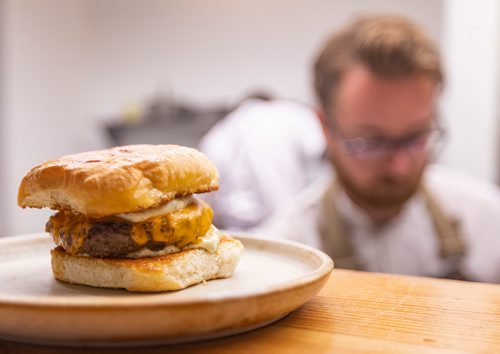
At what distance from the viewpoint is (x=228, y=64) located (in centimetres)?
521

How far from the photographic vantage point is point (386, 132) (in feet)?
6.99

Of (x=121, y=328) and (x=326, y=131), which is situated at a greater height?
(x=121, y=328)

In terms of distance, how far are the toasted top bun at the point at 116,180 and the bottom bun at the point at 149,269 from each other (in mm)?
71

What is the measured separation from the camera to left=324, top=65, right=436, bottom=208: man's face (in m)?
2.13

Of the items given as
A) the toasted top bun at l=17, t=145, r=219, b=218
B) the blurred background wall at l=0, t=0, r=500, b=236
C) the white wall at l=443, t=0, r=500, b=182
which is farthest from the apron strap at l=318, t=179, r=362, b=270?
the blurred background wall at l=0, t=0, r=500, b=236

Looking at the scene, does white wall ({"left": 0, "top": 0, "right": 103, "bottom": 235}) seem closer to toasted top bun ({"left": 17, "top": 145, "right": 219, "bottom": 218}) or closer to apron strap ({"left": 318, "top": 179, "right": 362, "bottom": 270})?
apron strap ({"left": 318, "top": 179, "right": 362, "bottom": 270})

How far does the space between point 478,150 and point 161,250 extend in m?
3.16

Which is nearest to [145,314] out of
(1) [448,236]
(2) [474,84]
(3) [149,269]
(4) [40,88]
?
(3) [149,269]

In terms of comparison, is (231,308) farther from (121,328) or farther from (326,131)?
(326,131)

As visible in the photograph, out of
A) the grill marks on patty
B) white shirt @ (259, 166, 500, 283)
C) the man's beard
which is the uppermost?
the grill marks on patty

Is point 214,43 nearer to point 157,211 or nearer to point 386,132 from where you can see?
point 386,132

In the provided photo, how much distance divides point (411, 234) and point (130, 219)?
181 centimetres

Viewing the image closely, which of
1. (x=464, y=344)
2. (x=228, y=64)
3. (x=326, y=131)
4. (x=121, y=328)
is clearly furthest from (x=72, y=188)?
(x=228, y=64)

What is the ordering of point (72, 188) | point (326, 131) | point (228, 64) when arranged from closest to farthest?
point (72, 188) → point (326, 131) → point (228, 64)
